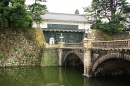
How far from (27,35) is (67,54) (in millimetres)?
8262

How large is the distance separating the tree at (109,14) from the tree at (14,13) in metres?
14.8

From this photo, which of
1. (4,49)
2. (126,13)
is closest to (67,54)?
→ (4,49)

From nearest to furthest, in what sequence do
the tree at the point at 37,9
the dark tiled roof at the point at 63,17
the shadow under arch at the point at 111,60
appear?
the shadow under arch at the point at 111,60
the tree at the point at 37,9
the dark tiled roof at the point at 63,17

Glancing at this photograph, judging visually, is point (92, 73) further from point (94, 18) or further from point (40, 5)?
point (94, 18)

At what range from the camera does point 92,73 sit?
18.2m

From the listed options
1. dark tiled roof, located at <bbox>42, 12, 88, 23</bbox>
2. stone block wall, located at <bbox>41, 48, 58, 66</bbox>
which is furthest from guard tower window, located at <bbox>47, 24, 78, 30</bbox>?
stone block wall, located at <bbox>41, 48, 58, 66</bbox>

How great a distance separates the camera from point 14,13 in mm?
25781

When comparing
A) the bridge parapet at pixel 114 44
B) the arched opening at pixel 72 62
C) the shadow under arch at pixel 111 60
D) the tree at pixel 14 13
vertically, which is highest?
the tree at pixel 14 13

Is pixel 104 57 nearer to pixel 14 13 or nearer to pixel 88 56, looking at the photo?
pixel 88 56

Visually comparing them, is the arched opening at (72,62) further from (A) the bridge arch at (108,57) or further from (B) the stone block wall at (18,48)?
(A) the bridge arch at (108,57)

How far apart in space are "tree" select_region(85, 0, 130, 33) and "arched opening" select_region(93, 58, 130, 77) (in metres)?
15.8

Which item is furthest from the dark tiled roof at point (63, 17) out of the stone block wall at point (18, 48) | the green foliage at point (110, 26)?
the stone block wall at point (18, 48)

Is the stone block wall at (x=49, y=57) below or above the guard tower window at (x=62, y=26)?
below

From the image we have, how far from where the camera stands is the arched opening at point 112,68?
55.3 feet
